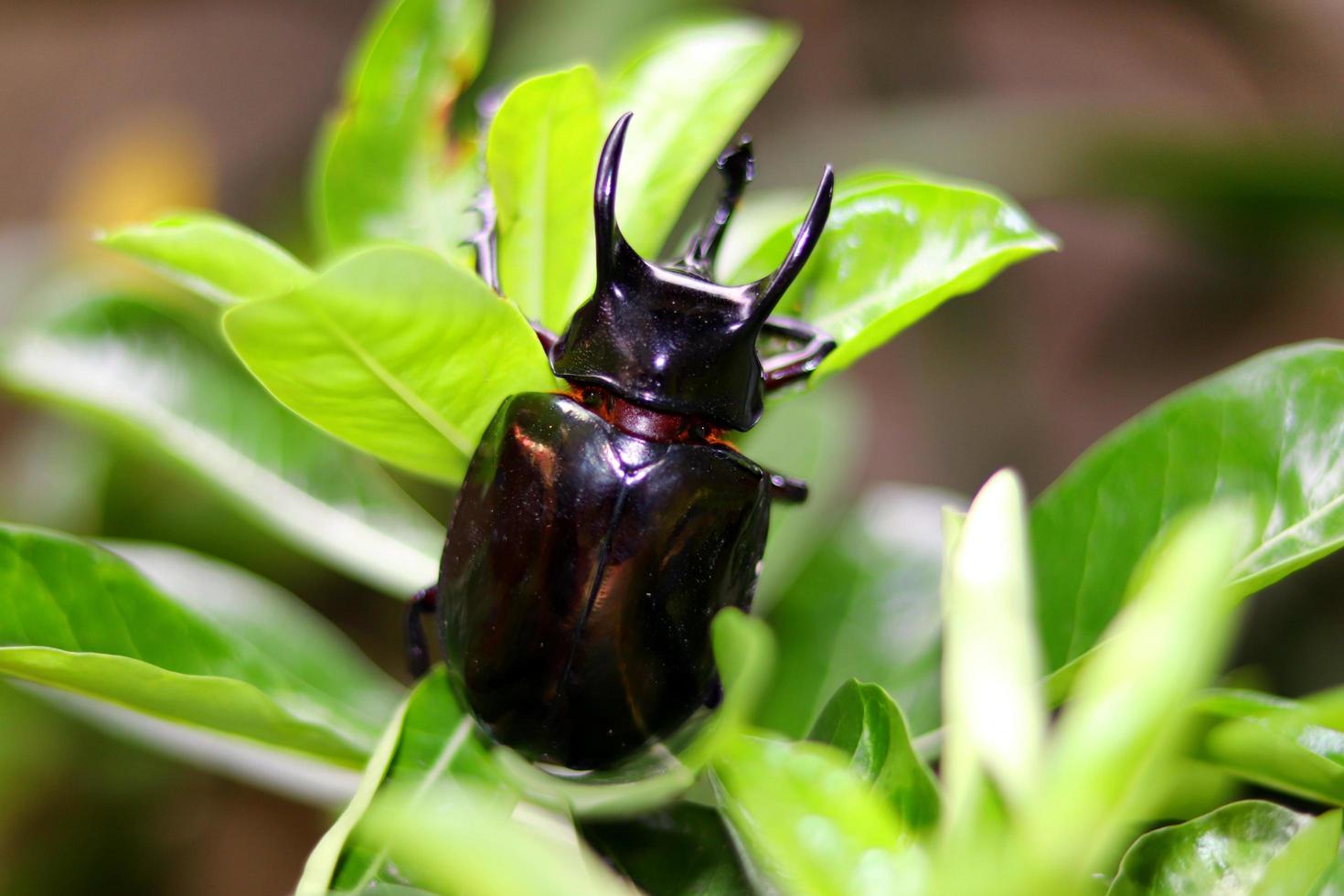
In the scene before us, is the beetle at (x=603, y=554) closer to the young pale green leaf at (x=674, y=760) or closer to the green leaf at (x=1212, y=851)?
the young pale green leaf at (x=674, y=760)

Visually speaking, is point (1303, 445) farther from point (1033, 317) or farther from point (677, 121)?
point (1033, 317)

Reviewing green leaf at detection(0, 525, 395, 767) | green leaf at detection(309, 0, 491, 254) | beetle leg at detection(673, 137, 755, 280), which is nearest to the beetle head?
beetle leg at detection(673, 137, 755, 280)

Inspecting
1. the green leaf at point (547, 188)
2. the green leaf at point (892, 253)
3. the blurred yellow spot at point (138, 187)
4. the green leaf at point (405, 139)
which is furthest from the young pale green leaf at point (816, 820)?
the blurred yellow spot at point (138, 187)

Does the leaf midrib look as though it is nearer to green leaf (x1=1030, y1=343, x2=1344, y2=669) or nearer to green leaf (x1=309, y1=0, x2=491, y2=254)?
green leaf (x1=309, y1=0, x2=491, y2=254)

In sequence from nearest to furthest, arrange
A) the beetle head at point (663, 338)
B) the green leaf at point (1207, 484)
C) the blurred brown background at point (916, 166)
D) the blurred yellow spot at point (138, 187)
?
the green leaf at point (1207, 484) < the beetle head at point (663, 338) < the blurred brown background at point (916, 166) < the blurred yellow spot at point (138, 187)

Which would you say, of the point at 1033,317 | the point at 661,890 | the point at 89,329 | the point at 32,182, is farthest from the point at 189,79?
the point at 661,890
